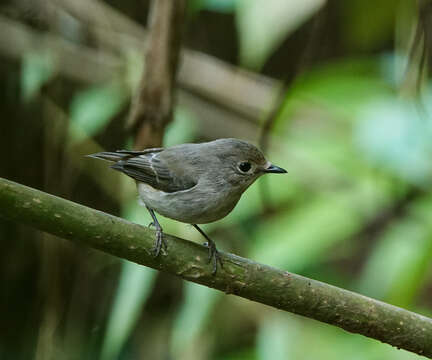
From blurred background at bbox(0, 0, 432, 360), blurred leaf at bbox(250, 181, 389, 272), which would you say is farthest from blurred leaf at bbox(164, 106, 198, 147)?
blurred leaf at bbox(250, 181, 389, 272)

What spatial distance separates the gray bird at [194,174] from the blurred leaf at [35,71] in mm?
1327

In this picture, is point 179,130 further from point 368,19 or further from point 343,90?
point 368,19

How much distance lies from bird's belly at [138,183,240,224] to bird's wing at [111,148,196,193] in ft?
0.18

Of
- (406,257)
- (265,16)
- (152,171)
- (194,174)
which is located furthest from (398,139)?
(152,171)

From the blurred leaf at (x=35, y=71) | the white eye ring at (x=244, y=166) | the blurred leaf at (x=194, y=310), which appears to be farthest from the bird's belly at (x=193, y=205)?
the blurred leaf at (x=35, y=71)

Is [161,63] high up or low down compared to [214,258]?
up

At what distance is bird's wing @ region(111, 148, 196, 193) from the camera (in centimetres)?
309

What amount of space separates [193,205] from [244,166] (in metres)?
0.35

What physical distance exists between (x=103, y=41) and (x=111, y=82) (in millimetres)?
467

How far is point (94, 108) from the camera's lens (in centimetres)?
411

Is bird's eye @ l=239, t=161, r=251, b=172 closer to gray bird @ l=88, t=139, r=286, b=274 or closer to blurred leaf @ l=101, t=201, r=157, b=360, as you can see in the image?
gray bird @ l=88, t=139, r=286, b=274

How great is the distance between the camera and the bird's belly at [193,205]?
2945mm

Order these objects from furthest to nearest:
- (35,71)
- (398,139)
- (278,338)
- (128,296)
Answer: (35,71)
(278,338)
(128,296)
(398,139)

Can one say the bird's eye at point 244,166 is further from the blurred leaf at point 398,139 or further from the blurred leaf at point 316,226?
the blurred leaf at point 398,139
